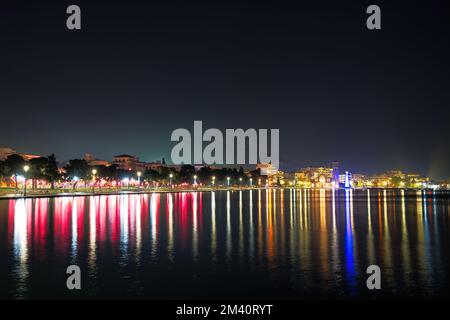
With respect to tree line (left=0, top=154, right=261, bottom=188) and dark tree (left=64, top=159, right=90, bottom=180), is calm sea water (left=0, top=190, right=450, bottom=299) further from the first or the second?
dark tree (left=64, top=159, right=90, bottom=180)

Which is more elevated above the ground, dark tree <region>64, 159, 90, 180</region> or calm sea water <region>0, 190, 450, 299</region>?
dark tree <region>64, 159, 90, 180</region>

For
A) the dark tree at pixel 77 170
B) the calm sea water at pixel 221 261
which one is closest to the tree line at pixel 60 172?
the dark tree at pixel 77 170

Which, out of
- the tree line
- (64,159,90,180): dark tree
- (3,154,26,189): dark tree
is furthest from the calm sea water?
(64,159,90,180): dark tree

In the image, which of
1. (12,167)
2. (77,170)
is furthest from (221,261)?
(77,170)

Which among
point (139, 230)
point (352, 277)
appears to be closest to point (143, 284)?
point (352, 277)

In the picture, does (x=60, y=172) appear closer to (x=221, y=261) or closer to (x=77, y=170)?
(x=77, y=170)

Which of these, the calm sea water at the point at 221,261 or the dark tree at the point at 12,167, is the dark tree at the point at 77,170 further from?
the calm sea water at the point at 221,261

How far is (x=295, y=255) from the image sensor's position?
719 inches

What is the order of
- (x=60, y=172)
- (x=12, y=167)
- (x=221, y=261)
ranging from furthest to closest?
1. (x=60, y=172)
2. (x=12, y=167)
3. (x=221, y=261)

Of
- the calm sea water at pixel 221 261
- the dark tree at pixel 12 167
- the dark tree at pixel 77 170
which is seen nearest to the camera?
the calm sea water at pixel 221 261

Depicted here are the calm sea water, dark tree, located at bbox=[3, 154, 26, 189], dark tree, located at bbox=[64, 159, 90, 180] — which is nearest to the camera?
the calm sea water

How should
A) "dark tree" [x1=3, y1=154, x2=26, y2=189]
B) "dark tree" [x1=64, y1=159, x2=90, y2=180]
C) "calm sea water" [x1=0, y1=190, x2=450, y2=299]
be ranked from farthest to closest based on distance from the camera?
"dark tree" [x1=64, y1=159, x2=90, y2=180]
"dark tree" [x1=3, y1=154, x2=26, y2=189]
"calm sea water" [x1=0, y1=190, x2=450, y2=299]
